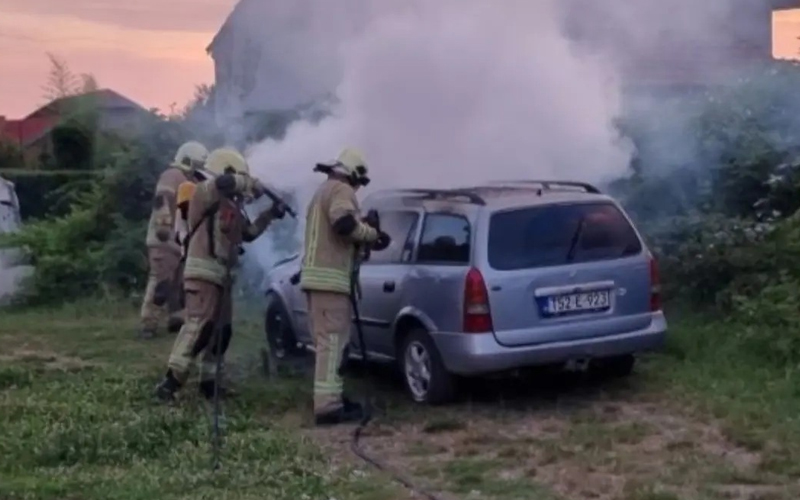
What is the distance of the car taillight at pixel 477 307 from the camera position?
10.1m

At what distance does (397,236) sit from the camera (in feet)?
37.0

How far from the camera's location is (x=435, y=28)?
42.3 ft

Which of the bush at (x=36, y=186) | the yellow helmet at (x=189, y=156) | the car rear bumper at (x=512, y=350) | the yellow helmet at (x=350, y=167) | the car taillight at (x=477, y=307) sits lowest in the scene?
the car rear bumper at (x=512, y=350)

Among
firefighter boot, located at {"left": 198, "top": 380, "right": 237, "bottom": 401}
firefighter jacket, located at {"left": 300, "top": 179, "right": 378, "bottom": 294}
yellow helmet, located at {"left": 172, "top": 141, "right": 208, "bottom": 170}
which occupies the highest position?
yellow helmet, located at {"left": 172, "top": 141, "right": 208, "bottom": 170}

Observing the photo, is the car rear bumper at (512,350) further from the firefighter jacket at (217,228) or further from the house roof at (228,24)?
the house roof at (228,24)

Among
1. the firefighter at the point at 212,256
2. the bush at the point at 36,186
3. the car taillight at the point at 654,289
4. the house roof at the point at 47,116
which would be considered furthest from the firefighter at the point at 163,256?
the house roof at the point at 47,116

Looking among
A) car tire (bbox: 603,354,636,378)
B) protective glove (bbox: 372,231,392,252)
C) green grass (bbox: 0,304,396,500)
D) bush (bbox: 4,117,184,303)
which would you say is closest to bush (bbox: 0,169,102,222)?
bush (bbox: 4,117,184,303)

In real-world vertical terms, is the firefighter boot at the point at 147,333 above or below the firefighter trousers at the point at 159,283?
below

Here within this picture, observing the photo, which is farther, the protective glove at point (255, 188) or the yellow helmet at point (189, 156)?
the yellow helmet at point (189, 156)

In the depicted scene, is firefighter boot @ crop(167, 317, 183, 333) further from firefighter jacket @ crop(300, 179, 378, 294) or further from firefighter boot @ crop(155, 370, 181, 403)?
firefighter jacket @ crop(300, 179, 378, 294)

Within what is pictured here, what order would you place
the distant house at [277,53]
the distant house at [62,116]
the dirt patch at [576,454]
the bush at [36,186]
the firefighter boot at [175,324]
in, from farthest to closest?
the distant house at [62,116], the bush at [36,186], the firefighter boot at [175,324], the distant house at [277,53], the dirt patch at [576,454]

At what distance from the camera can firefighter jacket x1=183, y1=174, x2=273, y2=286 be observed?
10.9 meters

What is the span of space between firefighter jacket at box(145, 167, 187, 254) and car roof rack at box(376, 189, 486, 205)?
369 cm

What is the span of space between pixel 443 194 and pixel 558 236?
1.09 m
